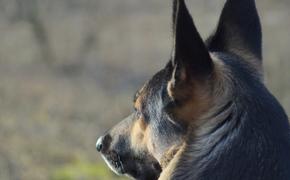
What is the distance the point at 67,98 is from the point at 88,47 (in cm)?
587

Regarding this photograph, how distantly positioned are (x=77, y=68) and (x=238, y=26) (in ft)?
60.1

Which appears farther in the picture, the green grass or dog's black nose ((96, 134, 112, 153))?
the green grass

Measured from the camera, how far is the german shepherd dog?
150 inches

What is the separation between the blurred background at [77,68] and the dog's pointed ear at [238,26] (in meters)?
7.65

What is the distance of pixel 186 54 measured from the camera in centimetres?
378

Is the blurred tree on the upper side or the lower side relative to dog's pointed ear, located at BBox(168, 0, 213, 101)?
lower

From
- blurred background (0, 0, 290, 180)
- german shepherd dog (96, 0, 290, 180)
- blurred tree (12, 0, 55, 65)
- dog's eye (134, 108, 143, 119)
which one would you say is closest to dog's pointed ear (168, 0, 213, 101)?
german shepherd dog (96, 0, 290, 180)

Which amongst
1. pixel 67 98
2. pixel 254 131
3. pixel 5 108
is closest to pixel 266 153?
pixel 254 131

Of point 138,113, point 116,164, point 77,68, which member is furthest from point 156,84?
point 77,68

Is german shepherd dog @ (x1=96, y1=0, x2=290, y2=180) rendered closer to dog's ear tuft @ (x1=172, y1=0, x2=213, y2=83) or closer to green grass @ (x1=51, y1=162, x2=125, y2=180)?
dog's ear tuft @ (x1=172, y1=0, x2=213, y2=83)

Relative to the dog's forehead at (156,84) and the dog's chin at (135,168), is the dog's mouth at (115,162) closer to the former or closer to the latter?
the dog's chin at (135,168)

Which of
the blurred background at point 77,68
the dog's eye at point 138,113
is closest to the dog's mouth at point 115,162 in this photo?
the dog's eye at point 138,113

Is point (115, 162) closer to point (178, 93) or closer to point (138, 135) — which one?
point (138, 135)

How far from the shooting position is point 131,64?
22.7 metres
